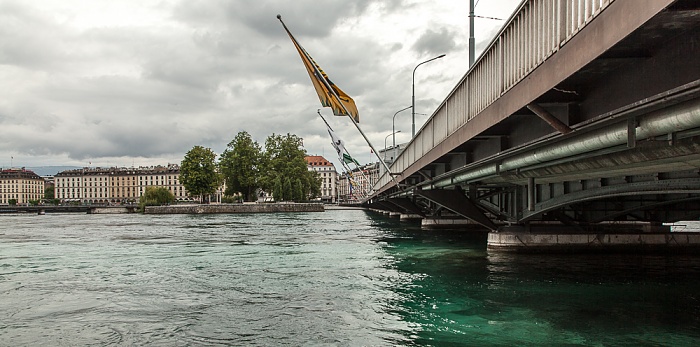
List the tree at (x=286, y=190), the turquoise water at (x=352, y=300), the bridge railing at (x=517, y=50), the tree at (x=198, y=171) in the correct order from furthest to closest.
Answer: the tree at (x=286, y=190)
the tree at (x=198, y=171)
the turquoise water at (x=352, y=300)
the bridge railing at (x=517, y=50)

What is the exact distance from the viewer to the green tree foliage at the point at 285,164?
5487 inches

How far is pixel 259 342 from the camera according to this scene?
1167 cm

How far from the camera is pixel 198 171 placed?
426 ft

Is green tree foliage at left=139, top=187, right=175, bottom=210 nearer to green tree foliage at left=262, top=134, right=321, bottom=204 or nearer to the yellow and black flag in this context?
green tree foliage at left=262, top=134, right=321, bottom=204

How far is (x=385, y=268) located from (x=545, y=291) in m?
7.65

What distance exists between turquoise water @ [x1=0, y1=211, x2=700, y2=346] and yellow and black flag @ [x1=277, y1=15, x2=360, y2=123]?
20.9 ft

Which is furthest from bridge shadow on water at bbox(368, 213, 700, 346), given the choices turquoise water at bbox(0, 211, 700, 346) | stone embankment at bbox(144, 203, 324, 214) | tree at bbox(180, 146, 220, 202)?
tree at bbox(180, 146, 220, 202)

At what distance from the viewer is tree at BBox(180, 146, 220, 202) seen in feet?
424

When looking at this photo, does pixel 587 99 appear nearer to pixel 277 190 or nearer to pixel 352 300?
pixel 352 300

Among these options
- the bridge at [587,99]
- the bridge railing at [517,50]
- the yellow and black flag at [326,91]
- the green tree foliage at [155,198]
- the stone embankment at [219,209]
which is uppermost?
the yellow and black flag at [326,91]

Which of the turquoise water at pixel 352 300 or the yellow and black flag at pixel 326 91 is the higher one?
the yellow and black flag at pixel 326 91

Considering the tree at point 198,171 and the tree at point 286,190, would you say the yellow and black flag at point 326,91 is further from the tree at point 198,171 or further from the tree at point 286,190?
the tree at point 286,190

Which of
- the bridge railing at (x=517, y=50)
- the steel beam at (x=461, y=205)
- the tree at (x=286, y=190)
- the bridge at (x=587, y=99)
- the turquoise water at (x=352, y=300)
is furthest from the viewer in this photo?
the tree at (x=286, y=190)

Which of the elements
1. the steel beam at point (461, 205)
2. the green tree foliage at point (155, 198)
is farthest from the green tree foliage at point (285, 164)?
the steel beam at point (461, 205)
